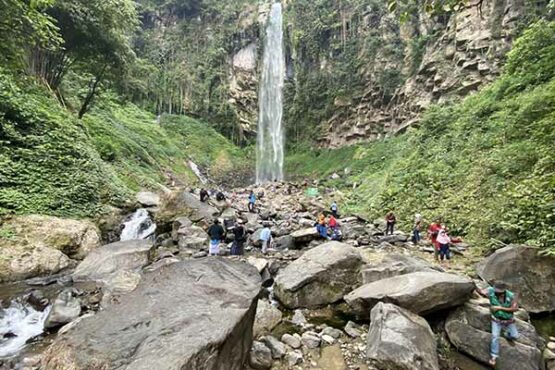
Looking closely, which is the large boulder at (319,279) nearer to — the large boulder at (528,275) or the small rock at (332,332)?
the small rock at (332,332)

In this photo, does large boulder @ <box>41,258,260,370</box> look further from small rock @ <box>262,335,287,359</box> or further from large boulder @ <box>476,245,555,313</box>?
large boulder @ <box>476,245,555,313</box>

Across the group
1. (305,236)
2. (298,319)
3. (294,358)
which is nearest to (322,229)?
(305,236)

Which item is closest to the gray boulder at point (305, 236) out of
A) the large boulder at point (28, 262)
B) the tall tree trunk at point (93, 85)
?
the large boulder at point (28, 262)

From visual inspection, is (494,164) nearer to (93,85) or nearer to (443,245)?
(443,245)

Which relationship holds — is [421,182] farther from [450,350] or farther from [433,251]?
[450,350]

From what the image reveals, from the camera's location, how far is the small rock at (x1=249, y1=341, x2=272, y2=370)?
4.89m

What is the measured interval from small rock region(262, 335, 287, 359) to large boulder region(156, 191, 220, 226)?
955 centimetres

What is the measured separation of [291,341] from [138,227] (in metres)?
10.1

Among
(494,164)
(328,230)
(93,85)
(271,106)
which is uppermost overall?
(271,106)

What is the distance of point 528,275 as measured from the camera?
660 centimetres

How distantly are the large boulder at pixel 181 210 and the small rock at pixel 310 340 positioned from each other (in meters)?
9.60

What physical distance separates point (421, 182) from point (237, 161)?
33262 mm

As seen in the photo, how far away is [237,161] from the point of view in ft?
151

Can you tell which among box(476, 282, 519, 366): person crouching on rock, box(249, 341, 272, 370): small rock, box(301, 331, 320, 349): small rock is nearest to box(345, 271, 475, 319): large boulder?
box(476, 282, 519, 366): person crouching on rock
